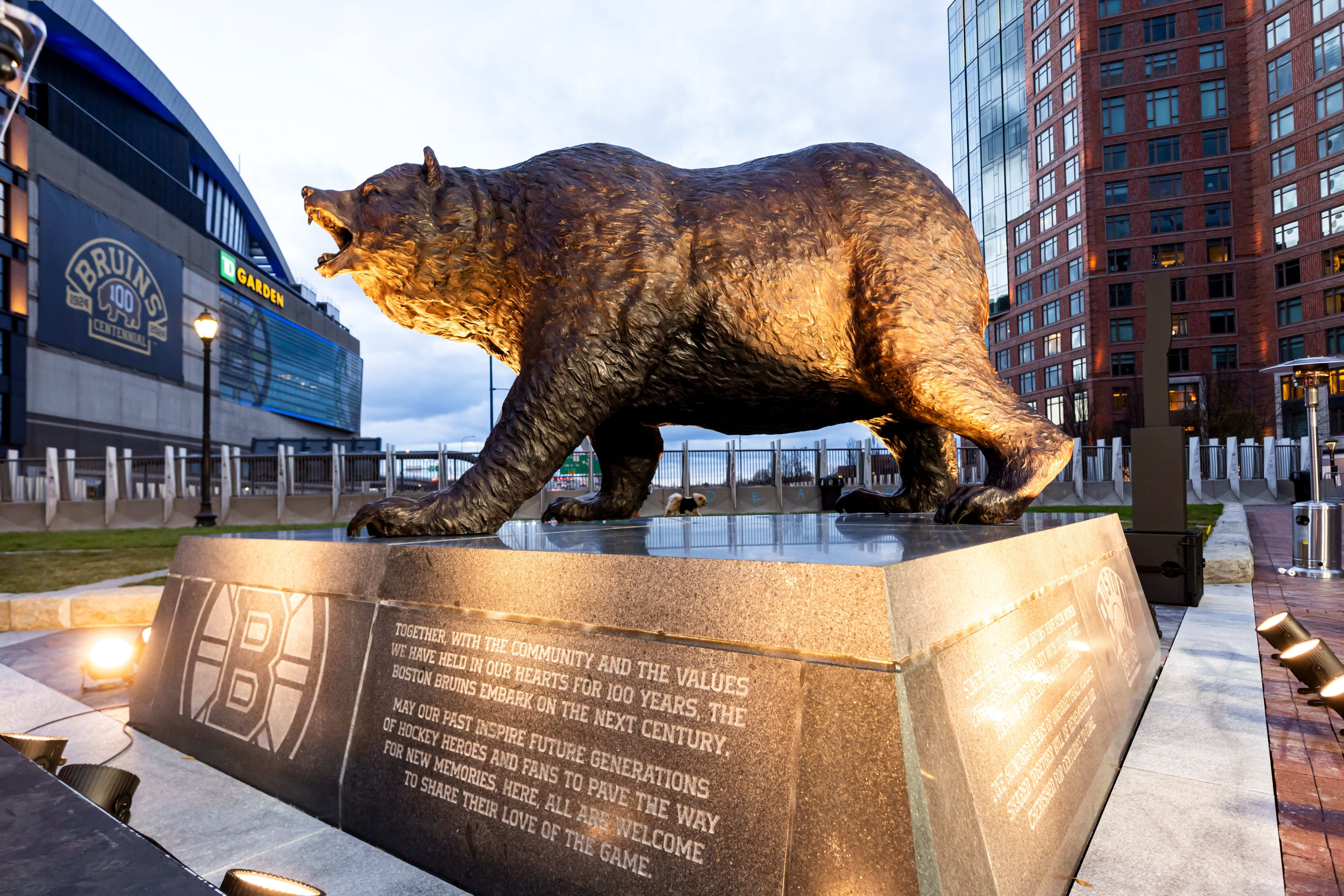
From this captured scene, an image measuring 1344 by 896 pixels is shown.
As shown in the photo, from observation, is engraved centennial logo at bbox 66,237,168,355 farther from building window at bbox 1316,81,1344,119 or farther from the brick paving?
building window at bbox 1316,81,1344,119

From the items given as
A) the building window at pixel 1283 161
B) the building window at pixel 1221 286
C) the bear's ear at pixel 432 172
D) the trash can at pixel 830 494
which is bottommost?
the trash can at pixel 830 494

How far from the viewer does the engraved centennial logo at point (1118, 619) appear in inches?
127

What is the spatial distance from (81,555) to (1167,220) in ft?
176

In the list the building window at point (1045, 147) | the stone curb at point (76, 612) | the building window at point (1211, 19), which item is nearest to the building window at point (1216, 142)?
the building window at point (1211, 19)

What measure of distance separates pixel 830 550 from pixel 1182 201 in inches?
2124

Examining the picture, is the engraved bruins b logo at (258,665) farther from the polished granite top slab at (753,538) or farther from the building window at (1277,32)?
the building window at (1277,32)

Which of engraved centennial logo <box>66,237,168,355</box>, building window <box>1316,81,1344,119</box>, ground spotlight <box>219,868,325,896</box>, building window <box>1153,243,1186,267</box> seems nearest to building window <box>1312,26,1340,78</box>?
building window <box>1316,81,1344,119</box>

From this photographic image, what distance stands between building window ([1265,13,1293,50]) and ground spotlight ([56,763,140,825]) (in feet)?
180

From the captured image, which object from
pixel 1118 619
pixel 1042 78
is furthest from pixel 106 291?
pixel 1042 78

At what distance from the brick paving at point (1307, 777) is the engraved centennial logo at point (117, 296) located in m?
36.4

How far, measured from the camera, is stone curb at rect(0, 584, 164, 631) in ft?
20.0

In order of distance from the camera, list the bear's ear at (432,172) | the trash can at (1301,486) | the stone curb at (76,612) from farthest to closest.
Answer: the trash can at (1301,486), the stone curb at (76,612), the bear's ear at (432,172)

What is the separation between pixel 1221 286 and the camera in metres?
43.8

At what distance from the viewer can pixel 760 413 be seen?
3783mm
